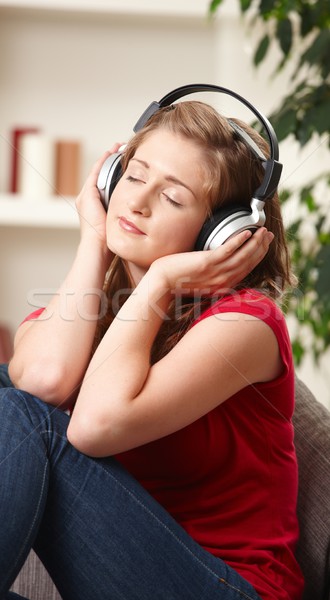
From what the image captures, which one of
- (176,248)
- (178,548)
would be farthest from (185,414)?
(176,248)

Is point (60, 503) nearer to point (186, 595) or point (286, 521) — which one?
point (186, 595)

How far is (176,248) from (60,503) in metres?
0.39

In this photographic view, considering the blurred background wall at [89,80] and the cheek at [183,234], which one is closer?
the cheek at [183,234]

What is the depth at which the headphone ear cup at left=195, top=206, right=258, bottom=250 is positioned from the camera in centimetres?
110

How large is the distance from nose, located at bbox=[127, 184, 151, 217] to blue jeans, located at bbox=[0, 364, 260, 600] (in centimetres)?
33

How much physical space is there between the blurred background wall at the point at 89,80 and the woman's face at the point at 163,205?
83.3 inches

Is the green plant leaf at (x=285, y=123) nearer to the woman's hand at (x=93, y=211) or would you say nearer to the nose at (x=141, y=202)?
the woman's hand at (x=93, y=211)

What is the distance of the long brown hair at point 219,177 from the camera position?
1.15 m

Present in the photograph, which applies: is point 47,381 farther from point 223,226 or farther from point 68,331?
point 223,226

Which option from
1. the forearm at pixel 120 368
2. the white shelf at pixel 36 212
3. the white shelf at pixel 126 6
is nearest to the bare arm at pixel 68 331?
the forearm at pixel 120 368

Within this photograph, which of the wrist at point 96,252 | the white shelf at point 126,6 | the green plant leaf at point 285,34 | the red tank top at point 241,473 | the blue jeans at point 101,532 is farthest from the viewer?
the white shelf at point 126,6

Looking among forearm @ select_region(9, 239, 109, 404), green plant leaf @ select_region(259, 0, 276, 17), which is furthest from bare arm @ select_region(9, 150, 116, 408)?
green plant leaf @ select_region(259, 0, 276, 17)

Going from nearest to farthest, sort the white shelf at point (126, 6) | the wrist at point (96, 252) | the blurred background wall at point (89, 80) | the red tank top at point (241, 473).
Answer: the red tank top at point (241, 473)
the wrist at point (96, 252)
the white shelf at point (126, 6)
the blurred background wall at point (89, 80)

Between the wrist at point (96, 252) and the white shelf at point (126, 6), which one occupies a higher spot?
the wrist at point (96, 252)
